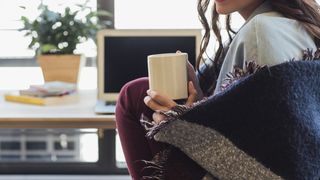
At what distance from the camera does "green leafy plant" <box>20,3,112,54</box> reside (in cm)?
204

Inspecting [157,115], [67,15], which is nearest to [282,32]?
[157,115]

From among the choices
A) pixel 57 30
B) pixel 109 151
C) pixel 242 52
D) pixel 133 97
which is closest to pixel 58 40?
pixel 57 30

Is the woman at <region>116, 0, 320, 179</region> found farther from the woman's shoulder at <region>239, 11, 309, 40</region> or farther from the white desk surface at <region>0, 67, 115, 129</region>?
the white desk surface at <region>0, 67, 115, 129</region>

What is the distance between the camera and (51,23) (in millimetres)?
2039

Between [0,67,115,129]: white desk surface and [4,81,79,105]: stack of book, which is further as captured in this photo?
[4,81,79,105]: stack of book

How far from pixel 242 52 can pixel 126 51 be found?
3.37 feet

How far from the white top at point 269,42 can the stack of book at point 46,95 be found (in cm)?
108

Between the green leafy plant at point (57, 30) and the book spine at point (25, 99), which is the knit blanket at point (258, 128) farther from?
the green leafy plant at point (57, 30)

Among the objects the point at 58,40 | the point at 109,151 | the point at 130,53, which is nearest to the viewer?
the point at 130,53

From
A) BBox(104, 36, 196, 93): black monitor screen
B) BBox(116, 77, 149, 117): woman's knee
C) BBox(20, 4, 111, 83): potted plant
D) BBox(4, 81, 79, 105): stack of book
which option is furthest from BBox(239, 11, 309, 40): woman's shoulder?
BBox(20, 4, 111, 83): potted plant

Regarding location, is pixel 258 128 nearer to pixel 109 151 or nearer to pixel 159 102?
pixel 159 102

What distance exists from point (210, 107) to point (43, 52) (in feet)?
4.48

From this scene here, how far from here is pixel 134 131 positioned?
1.08 metres

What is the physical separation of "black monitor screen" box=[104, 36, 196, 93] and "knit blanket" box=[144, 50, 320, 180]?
102cm
